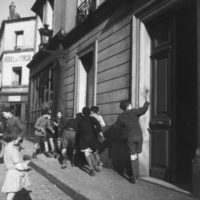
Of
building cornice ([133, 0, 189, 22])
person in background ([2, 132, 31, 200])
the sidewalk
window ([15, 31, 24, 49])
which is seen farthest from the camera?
window ([15, 31, 24, 49])

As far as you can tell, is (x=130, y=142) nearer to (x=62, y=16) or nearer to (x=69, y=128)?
(x=69, y=128)

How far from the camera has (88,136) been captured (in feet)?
23.9

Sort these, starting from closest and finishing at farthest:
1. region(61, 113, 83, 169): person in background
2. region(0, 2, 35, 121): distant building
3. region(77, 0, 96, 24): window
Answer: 1. region(61, 113, 83, 169): person in background
2. region(77, 0, 96, 24): window
3. region(0, 2, 35, 121): distant building

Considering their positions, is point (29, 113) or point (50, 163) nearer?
point (50, 163)

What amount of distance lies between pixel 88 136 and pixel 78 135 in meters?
0.47

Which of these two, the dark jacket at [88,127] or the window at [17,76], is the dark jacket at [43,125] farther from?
the window at [17,76]

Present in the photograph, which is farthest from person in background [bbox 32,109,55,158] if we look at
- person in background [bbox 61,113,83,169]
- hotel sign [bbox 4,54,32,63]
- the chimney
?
the chimney

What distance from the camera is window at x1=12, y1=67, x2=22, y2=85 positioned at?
29078 millimetres

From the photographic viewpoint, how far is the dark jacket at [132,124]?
6.19 metres

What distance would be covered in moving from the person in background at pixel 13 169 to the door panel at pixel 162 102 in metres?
3.03

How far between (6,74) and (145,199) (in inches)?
1018

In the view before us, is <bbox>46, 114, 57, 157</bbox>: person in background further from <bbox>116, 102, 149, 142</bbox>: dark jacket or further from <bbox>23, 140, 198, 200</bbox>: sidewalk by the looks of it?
<bbox>116, 102, 149, 142</bbox>: dark jacket

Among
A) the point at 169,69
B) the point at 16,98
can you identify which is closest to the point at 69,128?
the point at 169,69

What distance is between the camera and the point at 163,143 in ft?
21.3
